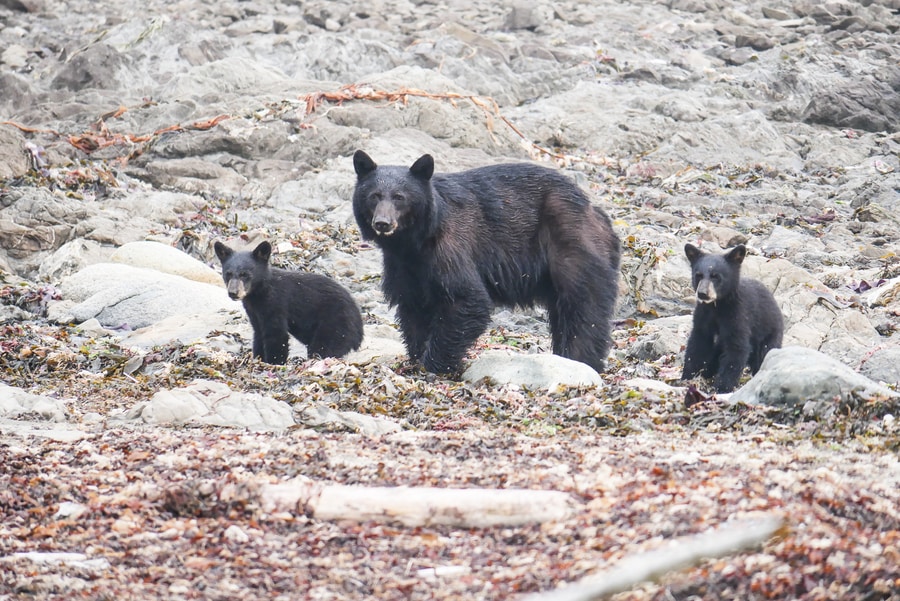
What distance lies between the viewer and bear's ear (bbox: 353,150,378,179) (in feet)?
27.0

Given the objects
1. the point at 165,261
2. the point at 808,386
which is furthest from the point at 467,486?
the point at 165,261

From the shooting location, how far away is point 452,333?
8273mm

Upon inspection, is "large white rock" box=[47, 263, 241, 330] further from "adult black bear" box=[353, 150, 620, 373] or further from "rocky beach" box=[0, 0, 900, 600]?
"adult black bear" box=[353, 150, 620, 373]

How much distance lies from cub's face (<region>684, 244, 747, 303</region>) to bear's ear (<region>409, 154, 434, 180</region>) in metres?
2.16

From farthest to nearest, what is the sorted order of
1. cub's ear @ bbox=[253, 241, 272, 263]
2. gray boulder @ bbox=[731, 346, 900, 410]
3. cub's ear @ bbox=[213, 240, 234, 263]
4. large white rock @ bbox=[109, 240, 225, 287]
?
large white rock @ bbox=[109, 240, 225, 287]
cub's ear @ bbox=[213, 240, 234, 263]
cub's ear @ bbox=[253, 241, 272, 263]
gray boulder @ bbox=[731, 346, 900, 410]

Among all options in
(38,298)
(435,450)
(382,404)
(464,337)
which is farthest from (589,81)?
(435,450)

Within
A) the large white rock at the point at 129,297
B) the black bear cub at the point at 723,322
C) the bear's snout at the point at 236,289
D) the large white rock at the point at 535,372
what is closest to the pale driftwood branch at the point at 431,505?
the large white rock at the point at 535,372

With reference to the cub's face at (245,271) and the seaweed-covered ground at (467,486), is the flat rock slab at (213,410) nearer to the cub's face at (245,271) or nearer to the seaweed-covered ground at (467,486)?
the seaweed-covered ground at (467,486)

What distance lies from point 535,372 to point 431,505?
3498mm

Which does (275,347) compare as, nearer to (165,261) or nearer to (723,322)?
(723,322)

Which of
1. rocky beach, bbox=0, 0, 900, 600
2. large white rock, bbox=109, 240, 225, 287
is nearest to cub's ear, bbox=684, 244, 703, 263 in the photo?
rocky beach, bbox=0, 0, 900, 600

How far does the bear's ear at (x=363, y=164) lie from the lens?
8234 mm

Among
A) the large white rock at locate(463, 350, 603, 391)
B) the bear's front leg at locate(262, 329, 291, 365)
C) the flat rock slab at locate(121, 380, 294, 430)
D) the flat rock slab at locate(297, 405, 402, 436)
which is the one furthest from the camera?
the bear's front leg at locate(262, 329, 291, 365)

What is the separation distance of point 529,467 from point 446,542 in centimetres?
86
